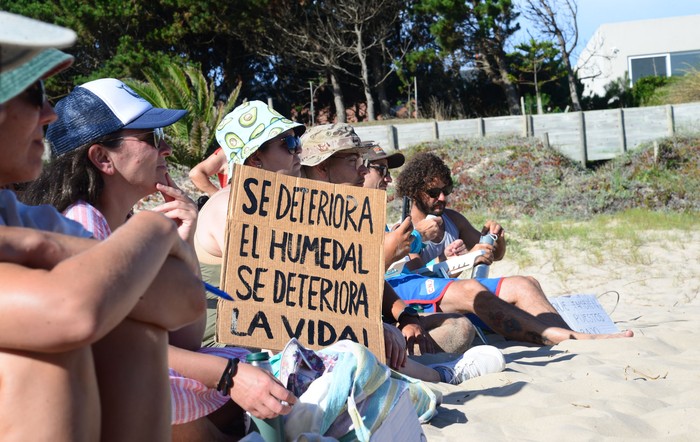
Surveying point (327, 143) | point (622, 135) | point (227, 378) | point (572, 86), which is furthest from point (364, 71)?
point (227, 378)

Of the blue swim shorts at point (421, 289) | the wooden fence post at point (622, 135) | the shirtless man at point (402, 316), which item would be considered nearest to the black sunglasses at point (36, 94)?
the shirtless man at point (402, 316)

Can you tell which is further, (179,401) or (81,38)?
(81,38)

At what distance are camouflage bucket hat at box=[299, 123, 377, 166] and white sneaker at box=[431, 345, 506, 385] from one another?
4.46ft

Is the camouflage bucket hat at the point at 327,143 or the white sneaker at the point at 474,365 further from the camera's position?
the camouflage bucket hat at the point at 327,143

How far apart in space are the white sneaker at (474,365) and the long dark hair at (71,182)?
7.31ft

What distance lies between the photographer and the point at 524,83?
31.4 metres

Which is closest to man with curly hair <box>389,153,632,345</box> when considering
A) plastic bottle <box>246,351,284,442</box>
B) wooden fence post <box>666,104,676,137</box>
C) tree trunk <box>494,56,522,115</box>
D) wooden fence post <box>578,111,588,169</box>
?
plastic bottle <box>246,351,284,442</box>

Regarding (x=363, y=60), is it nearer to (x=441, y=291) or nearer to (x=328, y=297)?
(x=441, y=291)

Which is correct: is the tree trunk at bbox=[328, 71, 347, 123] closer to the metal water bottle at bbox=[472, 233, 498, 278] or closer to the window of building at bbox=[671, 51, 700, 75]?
the window of building at bbox=[671, 51, 700, 75]

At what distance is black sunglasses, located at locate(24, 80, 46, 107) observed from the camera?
5.65 ft

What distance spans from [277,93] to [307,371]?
3119cm

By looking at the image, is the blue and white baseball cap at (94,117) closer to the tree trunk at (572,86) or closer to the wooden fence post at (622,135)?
the wooden fence post at (622,135)

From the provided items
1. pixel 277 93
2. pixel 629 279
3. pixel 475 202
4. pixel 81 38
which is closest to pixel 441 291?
pixel 629 279

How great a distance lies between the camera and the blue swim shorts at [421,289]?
5.61m
